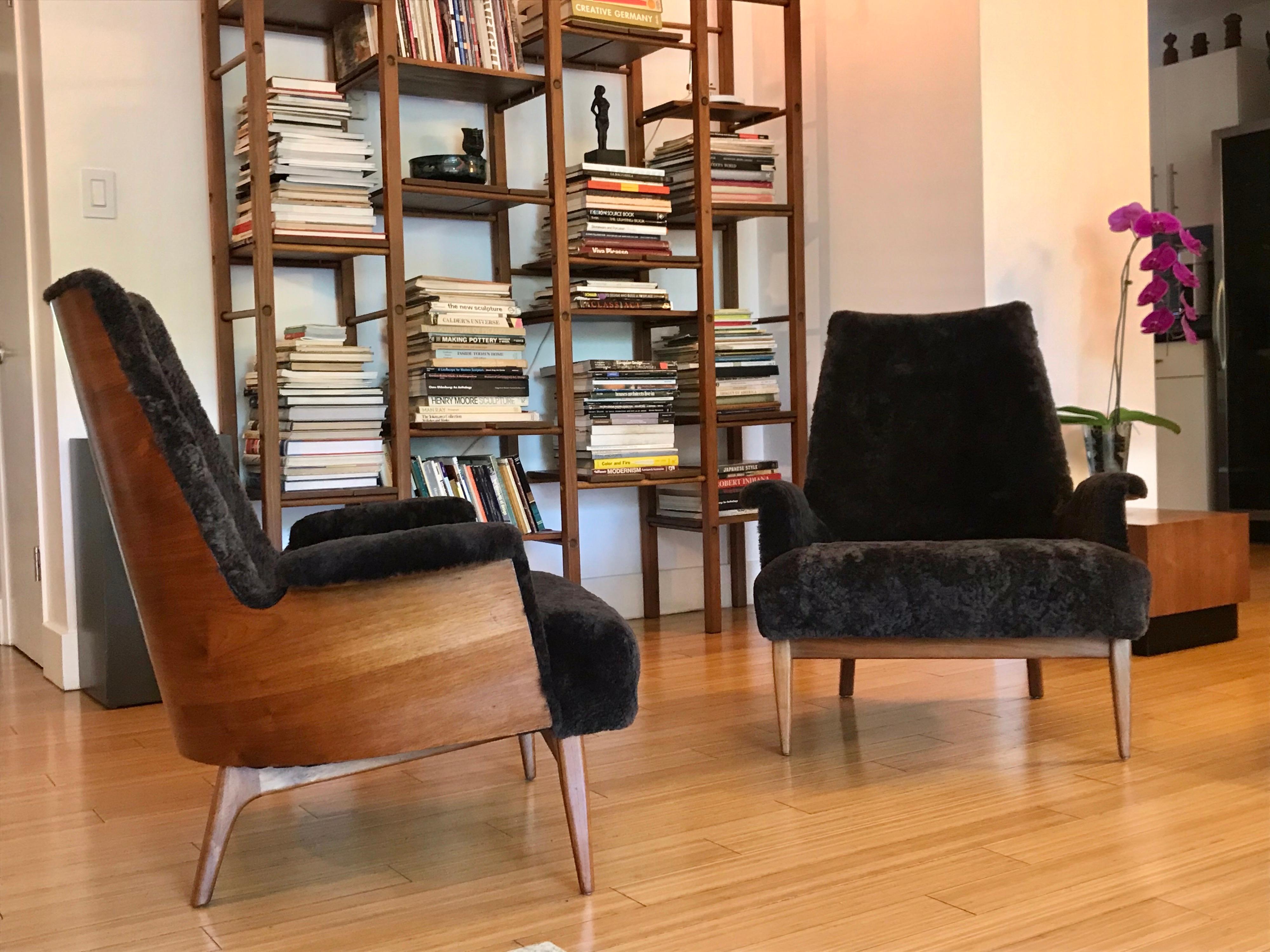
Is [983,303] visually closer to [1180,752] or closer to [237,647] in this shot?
[1180,752]

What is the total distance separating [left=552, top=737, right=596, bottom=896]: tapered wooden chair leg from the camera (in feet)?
5.82

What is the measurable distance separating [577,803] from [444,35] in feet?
7.67

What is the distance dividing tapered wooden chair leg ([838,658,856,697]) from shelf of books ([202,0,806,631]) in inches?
36.9

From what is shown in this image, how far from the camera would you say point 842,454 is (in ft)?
9.47

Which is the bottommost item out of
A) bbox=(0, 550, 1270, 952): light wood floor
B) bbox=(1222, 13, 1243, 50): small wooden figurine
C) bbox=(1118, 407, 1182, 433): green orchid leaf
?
bbox=(0, 550, 1270, 952): light wood floor

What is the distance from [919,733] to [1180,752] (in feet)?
1.65

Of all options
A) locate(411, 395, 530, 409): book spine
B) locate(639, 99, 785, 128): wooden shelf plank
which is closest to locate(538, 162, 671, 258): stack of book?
locate(639, 99, 785, 128): wooden shelf plank

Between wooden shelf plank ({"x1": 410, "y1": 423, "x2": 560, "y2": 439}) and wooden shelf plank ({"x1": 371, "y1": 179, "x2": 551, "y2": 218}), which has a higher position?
wooden shelf plank ({"x1": 371, "y1": 179, "x2": 551, "y2": 218})

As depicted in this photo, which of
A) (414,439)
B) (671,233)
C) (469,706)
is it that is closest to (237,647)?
(469,706)

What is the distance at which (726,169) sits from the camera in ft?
13.0

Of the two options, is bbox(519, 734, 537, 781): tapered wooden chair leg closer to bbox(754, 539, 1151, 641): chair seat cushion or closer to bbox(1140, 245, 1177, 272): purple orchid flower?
bbox(754, 539, 1151, 641): chair seat cushion

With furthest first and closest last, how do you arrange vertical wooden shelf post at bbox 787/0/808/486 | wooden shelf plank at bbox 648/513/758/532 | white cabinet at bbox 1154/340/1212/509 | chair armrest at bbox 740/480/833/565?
1. white cabinet at bbox 1154/340/1212/509
2. vertical wooden shelf post at bbox 787/0/808/486
3. wooden shelf plank at bbox 648/513/758/532
4. chair armrest at bbox 740/480/833/565

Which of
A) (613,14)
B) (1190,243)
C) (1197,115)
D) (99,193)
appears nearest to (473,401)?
(99,193)

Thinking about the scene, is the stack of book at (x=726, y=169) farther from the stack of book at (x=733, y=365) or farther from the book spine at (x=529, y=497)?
the book spine at (x=529, y=497)
